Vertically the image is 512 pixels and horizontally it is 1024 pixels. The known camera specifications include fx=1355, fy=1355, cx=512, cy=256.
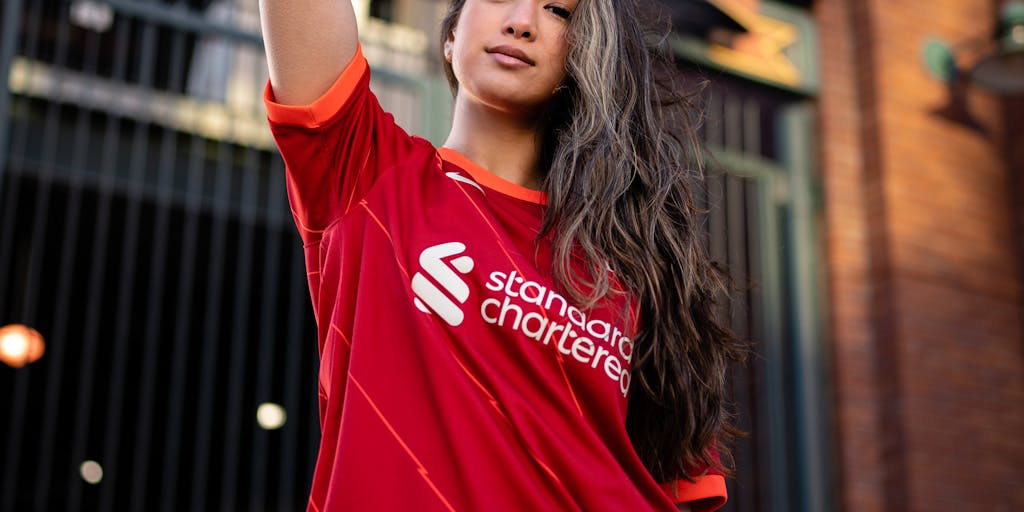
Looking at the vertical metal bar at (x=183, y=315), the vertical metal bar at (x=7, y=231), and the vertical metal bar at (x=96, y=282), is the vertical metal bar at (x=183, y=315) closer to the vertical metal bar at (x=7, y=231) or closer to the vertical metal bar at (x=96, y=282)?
the vertical metal bar at (x=96, y=282)

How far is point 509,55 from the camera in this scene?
1.83 meters

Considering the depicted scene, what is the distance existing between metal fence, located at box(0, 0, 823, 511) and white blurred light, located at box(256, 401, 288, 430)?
4 cm

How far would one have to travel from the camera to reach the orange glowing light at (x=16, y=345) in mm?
5500

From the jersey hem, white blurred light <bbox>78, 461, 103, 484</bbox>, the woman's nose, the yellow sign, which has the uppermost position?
the yellow sign

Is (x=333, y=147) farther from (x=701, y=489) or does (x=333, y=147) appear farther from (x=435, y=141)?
(x=435, y=141)

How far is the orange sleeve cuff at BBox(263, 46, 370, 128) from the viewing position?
1.65 meters

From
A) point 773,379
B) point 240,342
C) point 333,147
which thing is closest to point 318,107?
point 333,147

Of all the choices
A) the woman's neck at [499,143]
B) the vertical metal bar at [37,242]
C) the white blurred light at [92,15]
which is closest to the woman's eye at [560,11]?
the woman's neck at [499,143]

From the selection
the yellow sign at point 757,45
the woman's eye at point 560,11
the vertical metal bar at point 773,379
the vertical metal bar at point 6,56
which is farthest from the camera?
the yellow sign at point 757,45

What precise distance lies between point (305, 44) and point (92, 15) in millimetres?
4523

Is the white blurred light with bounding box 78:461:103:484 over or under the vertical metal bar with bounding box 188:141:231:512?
under

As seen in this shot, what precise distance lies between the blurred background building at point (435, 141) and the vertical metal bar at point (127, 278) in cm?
1

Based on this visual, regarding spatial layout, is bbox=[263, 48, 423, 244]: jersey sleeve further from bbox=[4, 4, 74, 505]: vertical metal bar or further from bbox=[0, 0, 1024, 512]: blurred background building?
bbox=[4, 4, 74, 505]: vertical metal bar

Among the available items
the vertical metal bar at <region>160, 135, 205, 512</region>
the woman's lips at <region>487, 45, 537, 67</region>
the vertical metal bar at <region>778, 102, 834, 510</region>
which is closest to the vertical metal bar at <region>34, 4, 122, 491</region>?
the vertical metal bar at <region>160, 135, 205, 512</region>
